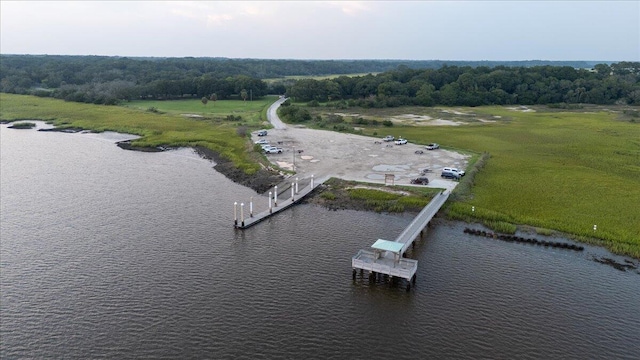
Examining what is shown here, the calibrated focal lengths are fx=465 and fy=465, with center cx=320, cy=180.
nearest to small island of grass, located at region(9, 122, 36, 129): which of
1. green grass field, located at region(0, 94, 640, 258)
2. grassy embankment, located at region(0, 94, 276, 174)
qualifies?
grassy embankment, located at region(0, 94, 276, 174)

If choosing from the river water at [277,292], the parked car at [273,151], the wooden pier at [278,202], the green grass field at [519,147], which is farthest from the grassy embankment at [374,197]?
the parked car at [273,151]

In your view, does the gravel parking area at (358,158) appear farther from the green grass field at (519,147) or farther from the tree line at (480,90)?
the tree line at (480,90)

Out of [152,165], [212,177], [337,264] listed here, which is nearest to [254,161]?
[212,177]

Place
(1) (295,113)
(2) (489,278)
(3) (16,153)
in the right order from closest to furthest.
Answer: (2) (489,278)
(3) (16,153)
(1) (295,113)

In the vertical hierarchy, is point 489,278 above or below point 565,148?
below

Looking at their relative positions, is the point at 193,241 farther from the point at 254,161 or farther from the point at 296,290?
the point at 254,161
